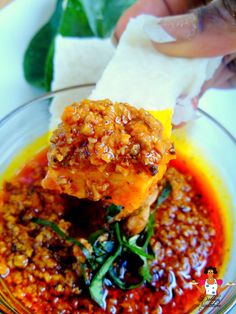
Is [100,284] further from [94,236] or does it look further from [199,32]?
[199,32]

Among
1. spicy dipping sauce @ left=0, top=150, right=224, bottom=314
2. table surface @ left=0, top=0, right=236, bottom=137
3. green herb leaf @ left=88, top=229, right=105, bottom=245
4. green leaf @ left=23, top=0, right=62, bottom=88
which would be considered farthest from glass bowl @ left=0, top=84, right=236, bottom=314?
green herb leaf @ left=88, top=229, right=105, bottom=245

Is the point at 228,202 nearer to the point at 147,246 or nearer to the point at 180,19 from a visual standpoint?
the point at 147,246

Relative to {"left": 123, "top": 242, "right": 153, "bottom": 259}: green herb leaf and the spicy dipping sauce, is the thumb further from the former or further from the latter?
{"left": 123, "top": 242, "right": 153, "bottom": 259}: green herb leaf

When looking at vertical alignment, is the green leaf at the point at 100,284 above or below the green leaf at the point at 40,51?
below

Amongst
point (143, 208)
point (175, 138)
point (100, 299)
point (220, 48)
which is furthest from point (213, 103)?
point (100, 299)

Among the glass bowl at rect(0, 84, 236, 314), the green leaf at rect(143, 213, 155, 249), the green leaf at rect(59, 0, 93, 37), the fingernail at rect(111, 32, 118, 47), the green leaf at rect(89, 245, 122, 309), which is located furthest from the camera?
the green leaf at rect(59, 0, 93, 37)

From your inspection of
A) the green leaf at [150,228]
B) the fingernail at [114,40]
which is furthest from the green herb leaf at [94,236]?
the fingernail at [114,40]

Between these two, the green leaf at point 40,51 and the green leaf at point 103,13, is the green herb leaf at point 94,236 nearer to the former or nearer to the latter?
the green leaf at point 40,51
